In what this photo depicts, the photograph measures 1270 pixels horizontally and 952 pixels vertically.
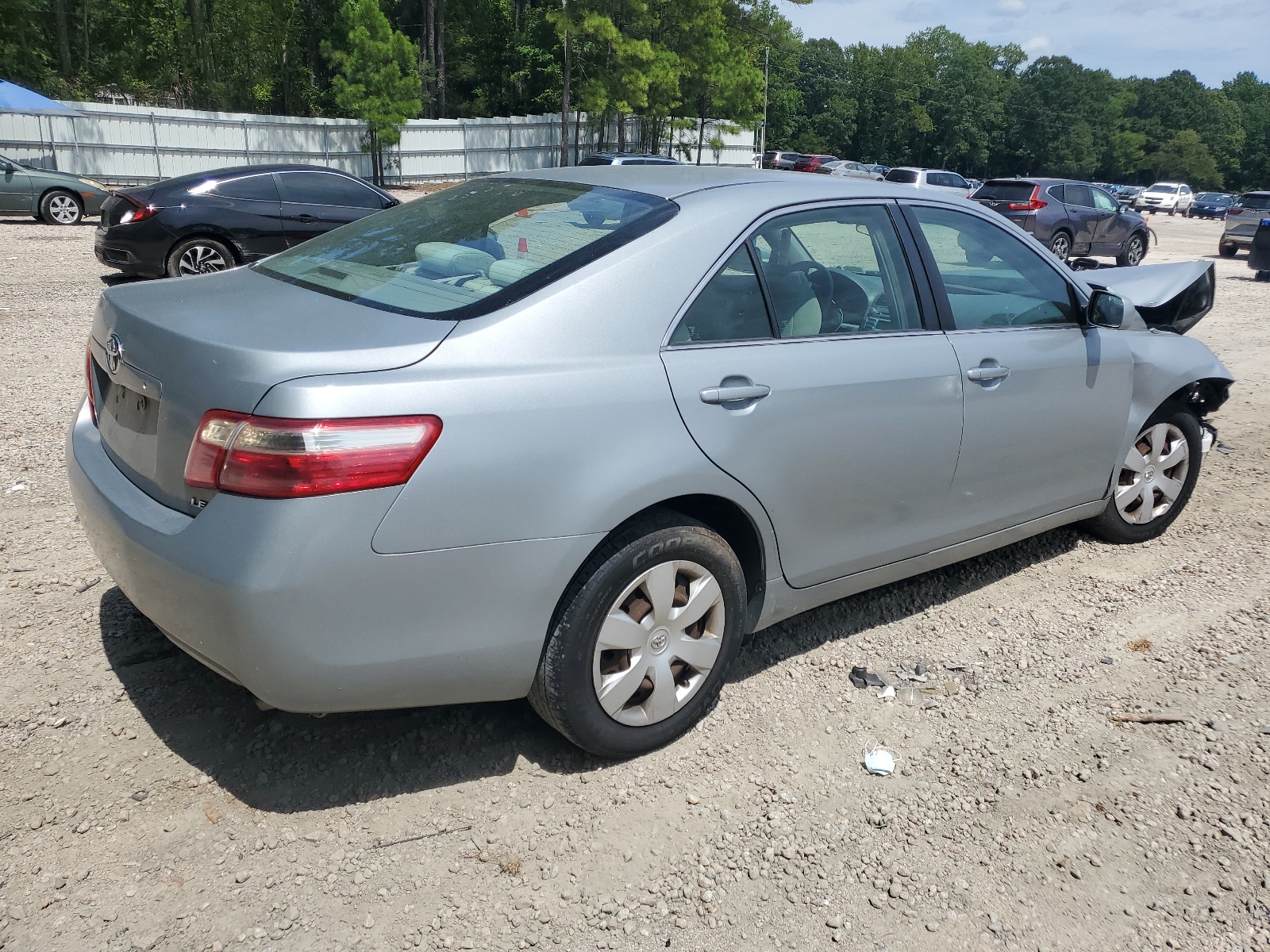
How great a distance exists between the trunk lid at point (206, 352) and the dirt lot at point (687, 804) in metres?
0.86

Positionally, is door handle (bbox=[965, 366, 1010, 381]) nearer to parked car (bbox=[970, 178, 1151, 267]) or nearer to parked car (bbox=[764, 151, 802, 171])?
parked car (bbox=[970, 178, 1151, 267])

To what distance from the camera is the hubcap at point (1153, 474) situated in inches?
186

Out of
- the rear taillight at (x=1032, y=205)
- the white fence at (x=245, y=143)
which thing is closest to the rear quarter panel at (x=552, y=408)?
the rear taillight at (x=1032, y=205)

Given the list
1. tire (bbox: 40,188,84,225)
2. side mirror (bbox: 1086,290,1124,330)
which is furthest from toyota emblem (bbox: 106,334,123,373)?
tire (bbox: 40,188,84,225)

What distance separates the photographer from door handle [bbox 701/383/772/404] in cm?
294

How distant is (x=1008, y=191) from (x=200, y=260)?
15.3 m

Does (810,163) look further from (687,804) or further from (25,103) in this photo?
(687,804)

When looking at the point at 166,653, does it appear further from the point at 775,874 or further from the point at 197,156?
the point at 197,156

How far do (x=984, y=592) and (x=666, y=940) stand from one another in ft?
8.31

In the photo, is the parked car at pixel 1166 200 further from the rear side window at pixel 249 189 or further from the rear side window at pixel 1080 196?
the rear side window at pixel 249 189

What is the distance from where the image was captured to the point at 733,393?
2.99 meters

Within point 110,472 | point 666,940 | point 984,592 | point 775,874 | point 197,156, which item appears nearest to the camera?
point 666,940

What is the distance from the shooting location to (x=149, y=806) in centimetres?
277

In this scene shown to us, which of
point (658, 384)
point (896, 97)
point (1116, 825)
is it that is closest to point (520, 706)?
point (658, 384)
